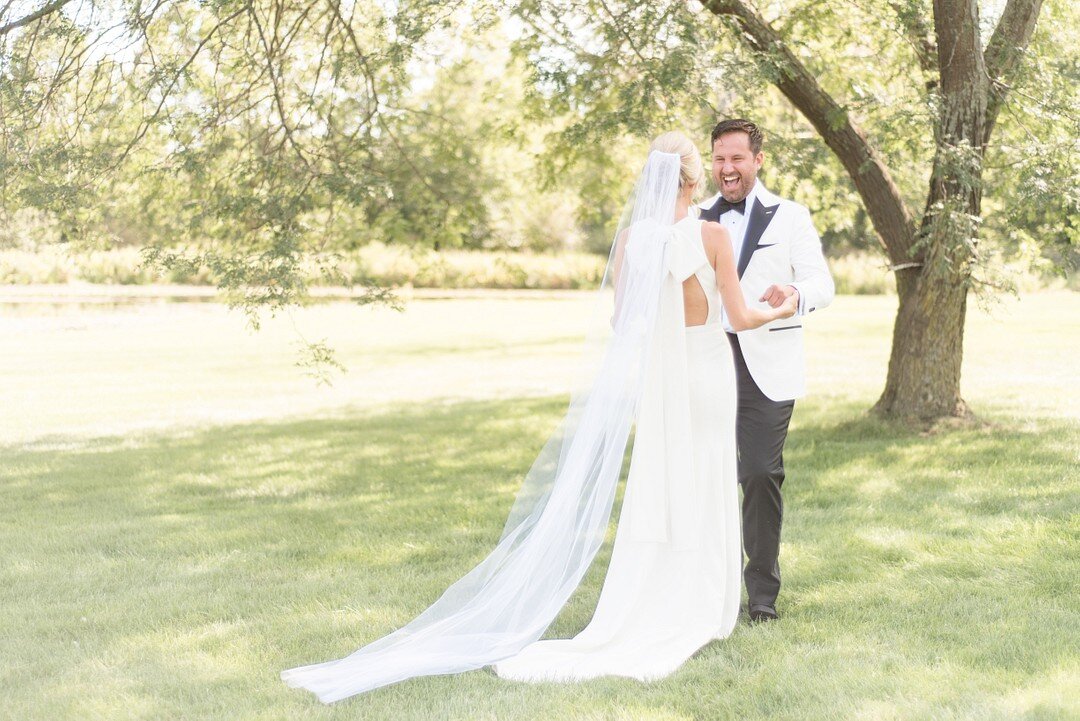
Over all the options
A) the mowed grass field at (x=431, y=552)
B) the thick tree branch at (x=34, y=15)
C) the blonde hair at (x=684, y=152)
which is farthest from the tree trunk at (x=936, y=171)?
the thick tree branch at (x=34, y=15)

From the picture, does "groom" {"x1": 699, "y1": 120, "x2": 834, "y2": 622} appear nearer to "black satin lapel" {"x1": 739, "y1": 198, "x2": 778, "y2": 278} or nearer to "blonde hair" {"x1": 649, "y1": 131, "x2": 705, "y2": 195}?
"black satin lapel" {"x1": 739, "y1": 198, "x2": 778, "y2": 278}

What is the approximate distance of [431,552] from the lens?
645 cm

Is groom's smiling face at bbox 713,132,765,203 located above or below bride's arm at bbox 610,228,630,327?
above

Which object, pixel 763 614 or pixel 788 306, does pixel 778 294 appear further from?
pixel 763 614

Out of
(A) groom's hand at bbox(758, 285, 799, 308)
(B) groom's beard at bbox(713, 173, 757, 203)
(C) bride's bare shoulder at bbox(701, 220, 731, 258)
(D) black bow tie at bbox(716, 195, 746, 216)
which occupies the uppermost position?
(B) groom's beard at bbox(713, 173, 757, 203)

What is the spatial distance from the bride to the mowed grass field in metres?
0.32

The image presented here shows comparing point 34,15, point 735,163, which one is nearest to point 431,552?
point 735,163

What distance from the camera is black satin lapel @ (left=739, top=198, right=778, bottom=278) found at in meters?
4.95

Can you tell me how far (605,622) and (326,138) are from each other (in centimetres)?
574

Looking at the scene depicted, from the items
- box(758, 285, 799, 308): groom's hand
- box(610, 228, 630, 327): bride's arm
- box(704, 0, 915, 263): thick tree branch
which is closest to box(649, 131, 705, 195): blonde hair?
box(610, 228, 630, 327): bride's arm

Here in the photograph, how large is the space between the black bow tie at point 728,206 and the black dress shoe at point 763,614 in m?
1.80

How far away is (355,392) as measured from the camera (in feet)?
50.9

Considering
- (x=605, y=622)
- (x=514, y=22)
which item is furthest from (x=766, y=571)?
(x=514, y=22)

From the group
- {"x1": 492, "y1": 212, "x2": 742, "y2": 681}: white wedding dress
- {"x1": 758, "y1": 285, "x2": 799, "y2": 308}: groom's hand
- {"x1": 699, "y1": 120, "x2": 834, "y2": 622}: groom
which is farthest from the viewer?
{"x1": 699, "y1": 120, "x2": 834, "y2": 622}: groom
